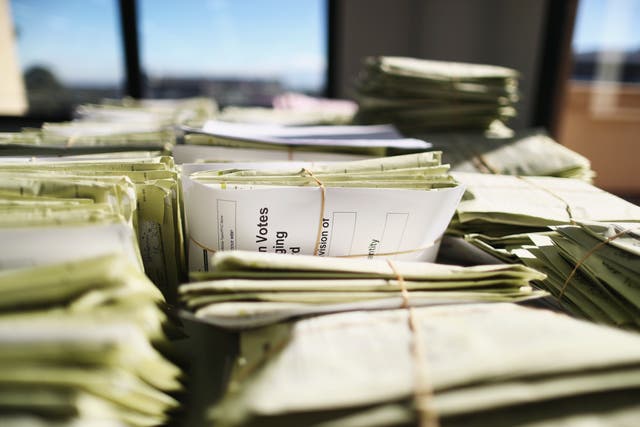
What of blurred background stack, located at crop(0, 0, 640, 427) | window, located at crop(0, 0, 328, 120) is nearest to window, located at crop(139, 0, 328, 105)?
window, located at crop(0, 0, 328, 120)

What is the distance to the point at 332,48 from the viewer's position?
9.71 feet

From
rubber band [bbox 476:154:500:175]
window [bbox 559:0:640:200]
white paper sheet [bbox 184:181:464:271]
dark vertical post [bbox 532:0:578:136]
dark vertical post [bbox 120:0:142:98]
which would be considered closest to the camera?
white paper sheet [bbox 184:181:464:271]

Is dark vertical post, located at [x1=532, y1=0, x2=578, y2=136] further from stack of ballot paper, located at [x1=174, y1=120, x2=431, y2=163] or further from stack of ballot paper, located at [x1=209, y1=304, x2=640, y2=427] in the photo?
stack of ballot paper, located at [x1=209, y1=304, x2=640, y2=427]

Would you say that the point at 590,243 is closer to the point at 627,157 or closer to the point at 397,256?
the point at 397,256

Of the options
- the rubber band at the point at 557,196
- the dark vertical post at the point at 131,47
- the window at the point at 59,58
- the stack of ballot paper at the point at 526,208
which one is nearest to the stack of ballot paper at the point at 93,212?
the stack of ballot paper at the point at 526,208

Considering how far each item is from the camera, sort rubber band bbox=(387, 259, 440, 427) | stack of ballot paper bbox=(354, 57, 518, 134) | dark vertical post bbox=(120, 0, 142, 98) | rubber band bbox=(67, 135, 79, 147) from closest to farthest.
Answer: rubber band bbox=(387, 259, 440, 427)
rubber band bbox=(67, 135, 79, 147)
stack of ballot paper bbox=(354, 57, 518, 134)
dark vertical post bbox=(120, 0, 142, 98)

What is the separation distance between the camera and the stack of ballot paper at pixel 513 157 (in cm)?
98

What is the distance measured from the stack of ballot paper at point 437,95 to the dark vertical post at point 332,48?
1.84 m

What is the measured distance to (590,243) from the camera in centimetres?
56

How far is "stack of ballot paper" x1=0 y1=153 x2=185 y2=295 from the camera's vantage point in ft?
1.40

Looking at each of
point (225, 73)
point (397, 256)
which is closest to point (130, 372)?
point (397, 256)

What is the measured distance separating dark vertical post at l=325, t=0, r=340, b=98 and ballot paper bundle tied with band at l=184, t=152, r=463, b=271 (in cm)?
252

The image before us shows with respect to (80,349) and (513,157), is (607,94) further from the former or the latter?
(80,349)

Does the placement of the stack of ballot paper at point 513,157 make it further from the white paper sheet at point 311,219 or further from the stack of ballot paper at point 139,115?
the stack of ballot paper at point 139,115
